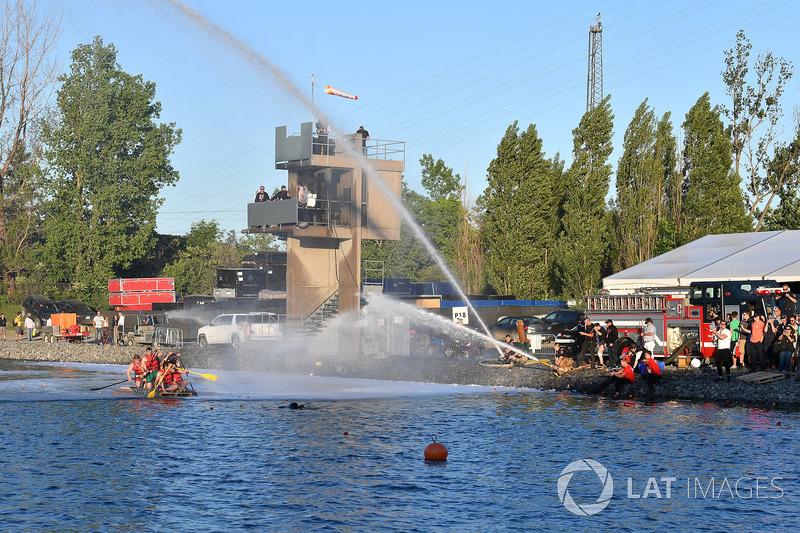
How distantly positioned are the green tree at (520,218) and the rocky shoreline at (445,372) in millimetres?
22458

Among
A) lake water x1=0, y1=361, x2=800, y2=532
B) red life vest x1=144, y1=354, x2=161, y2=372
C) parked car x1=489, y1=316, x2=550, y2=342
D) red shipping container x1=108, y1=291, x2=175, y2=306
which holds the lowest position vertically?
lake water x1=0, y1=361, x2=800, y2=532

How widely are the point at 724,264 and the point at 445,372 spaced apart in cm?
1420

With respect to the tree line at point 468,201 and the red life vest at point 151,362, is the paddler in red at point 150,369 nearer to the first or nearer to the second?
the red life vest at point 151,362

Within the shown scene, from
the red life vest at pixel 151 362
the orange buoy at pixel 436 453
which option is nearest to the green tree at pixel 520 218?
the red life vest at pixel 151 362

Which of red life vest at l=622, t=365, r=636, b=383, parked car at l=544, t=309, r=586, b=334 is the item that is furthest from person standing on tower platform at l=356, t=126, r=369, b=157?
Result: red life vest at l=622, t=365, r=636, b=383

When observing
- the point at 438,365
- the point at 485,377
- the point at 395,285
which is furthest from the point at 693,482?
the point at 395,285

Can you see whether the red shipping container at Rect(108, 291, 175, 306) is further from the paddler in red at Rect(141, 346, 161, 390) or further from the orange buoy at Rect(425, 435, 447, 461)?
the orange buoy at Rect(425, 435, 447, 461)

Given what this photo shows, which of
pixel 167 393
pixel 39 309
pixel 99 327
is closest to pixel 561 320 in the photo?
pixel 167 393

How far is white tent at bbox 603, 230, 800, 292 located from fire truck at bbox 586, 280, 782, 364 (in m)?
1.47

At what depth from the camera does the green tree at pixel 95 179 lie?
8950cm

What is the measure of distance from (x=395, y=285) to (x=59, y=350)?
75.1ft

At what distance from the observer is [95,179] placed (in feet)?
299

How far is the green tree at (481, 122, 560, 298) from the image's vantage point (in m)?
70.8

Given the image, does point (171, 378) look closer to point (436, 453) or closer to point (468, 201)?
point (436, 453)
